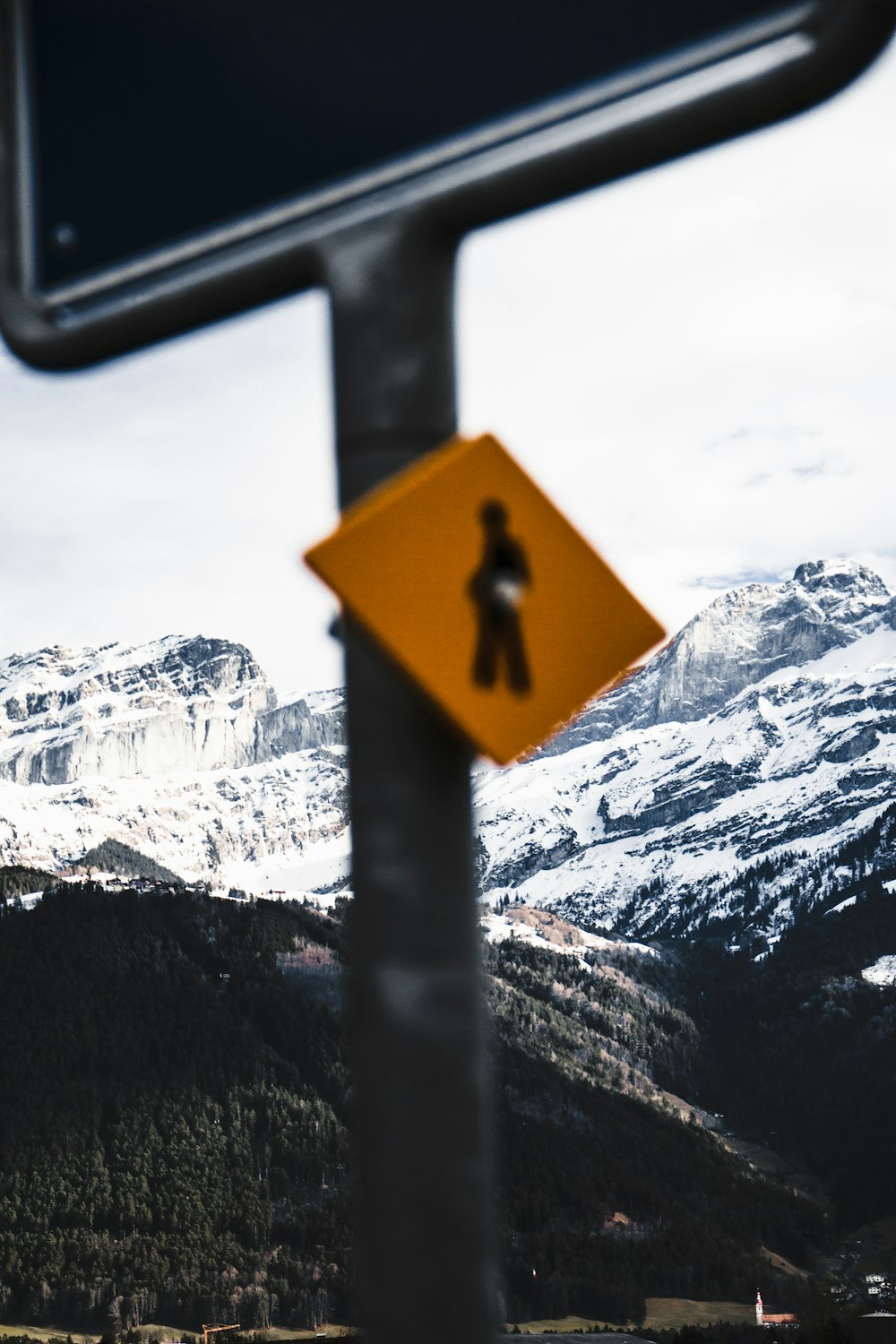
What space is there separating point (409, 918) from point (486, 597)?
1.10 ft

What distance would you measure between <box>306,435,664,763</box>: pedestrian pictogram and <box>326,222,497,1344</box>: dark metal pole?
0.22 ft

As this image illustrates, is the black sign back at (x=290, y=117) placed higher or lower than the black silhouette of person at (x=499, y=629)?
higher

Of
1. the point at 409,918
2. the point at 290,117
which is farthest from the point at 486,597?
the point at 290,117

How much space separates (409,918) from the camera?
4.97 ft

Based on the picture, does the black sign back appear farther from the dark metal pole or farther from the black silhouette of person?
the black silhouette of person

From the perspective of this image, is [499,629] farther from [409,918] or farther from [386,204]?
[386,204]

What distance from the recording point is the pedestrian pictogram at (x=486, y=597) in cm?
151

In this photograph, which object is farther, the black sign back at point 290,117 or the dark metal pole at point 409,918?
the black sign back at point 290,117

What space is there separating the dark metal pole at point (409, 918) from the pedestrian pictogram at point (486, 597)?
0.07 m

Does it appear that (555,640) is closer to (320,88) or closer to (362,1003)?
(362,1003)

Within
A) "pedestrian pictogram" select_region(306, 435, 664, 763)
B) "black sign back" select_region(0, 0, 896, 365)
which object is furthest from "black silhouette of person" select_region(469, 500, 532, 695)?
"black sign back" select_region(0, 0, 896, 365)

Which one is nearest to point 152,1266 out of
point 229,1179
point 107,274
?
point 229,1179

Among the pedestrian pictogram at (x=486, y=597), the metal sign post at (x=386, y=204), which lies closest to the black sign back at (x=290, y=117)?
the metal sign post at (x=386, y=204)

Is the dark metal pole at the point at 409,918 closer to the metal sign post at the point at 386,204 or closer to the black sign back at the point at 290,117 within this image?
the metal sign post at the point at 386,204
